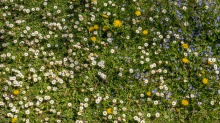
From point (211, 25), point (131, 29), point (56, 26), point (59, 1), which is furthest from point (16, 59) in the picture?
point (211, 25)

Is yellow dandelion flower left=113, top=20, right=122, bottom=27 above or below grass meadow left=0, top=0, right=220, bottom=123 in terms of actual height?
above

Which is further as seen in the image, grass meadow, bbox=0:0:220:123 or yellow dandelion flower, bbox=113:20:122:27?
yellow dandelion flower, bbox=113:20:122:27

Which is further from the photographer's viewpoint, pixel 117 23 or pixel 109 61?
pixel 117 23

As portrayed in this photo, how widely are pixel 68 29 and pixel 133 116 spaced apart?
2.20 metres

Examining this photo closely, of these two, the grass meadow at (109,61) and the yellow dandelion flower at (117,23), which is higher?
the yellow dandelion flower at (117,23)

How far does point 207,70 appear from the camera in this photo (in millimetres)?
4508

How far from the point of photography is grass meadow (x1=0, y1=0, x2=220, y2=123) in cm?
427

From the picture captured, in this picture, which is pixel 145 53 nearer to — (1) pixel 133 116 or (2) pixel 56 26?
(1) pixel 133 116

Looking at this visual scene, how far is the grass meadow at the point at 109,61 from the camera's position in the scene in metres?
4.27

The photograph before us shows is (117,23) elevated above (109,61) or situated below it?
above

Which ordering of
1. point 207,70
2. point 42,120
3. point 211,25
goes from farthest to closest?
point 211,25
point 207,70
point 42,120

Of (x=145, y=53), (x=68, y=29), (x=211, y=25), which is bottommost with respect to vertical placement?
(x=145, y=53)

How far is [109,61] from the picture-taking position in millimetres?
4562

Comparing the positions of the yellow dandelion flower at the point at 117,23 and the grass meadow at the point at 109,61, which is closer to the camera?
the grass meadow at the point at 109,61
